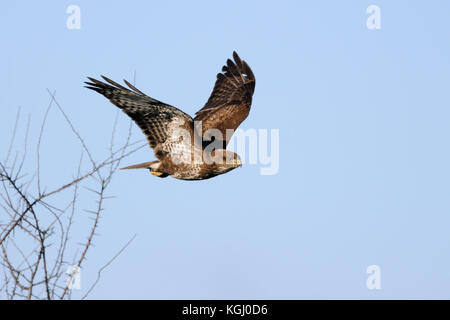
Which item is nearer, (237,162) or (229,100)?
(237,162)

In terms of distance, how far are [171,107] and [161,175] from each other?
126 centimetres

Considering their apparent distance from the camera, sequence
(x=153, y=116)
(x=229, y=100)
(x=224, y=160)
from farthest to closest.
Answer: (x=229, y=100), (x=224, y=160), (x=153, y=116)

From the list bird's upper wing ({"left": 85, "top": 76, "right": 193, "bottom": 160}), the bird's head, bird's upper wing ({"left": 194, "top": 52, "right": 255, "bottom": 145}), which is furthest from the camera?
bird's upper wing ({"left": 194, "top": 52, "right": 255, "bottom": 145})

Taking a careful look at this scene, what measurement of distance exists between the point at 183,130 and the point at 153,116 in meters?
0.49

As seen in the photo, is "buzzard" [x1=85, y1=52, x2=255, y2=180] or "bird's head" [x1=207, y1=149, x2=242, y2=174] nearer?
"buzzard" [x1=85, y1=52, x2=255, y2=180]

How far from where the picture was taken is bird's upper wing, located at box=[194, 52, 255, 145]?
912 centimetres

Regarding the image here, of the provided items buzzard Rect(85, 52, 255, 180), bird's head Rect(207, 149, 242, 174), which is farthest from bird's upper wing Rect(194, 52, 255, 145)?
bird's head Rect(207, 149, 242, 174)

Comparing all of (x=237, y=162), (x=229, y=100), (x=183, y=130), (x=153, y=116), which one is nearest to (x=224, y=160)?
(x=237, y=162)

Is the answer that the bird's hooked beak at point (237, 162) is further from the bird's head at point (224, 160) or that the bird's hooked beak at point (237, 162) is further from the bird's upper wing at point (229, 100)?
the bird's upper wing at point (229, 100)

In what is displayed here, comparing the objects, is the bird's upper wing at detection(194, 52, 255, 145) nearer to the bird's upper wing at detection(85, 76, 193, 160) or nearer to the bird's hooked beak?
the bird's hooked beak

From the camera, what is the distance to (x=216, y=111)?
31.0 ft

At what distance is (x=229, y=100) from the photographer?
998 cm

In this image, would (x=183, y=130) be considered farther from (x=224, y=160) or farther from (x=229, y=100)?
(x=229, y=100)
